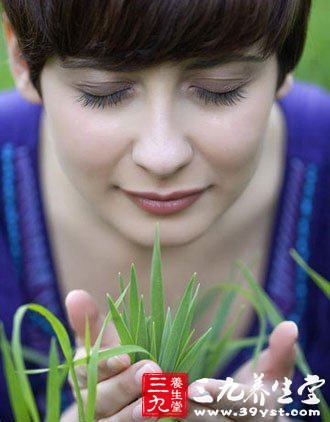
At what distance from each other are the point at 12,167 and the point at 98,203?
347 millimetres

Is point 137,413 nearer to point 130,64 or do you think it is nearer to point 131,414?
point 131,414

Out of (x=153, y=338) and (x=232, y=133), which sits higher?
(x=232, y=133)

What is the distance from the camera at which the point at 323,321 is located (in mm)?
1619

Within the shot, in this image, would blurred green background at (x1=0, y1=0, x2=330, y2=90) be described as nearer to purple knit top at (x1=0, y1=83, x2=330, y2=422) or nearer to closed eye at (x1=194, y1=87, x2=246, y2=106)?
purple knit top at (x1=0, y1=83, x2=330, y2=422)

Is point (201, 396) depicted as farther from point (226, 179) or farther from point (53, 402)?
point (226, 179)

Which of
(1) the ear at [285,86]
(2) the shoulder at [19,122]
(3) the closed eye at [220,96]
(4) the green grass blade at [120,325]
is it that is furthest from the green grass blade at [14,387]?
(2) the shoulder at [19,122]

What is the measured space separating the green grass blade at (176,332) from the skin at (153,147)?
0.02m

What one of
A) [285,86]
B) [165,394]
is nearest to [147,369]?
[165,394]

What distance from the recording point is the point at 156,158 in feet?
3.58

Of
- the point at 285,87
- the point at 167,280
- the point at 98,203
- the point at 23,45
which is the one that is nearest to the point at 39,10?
the point at 23,45

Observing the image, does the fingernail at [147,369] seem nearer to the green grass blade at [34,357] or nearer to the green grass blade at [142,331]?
the green grass blade at [142,331]

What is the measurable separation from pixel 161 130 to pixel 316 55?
1335 mm

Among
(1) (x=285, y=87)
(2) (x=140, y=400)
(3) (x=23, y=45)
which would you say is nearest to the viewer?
(2) (x=140, y=400)

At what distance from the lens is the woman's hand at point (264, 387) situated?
1.01 m
